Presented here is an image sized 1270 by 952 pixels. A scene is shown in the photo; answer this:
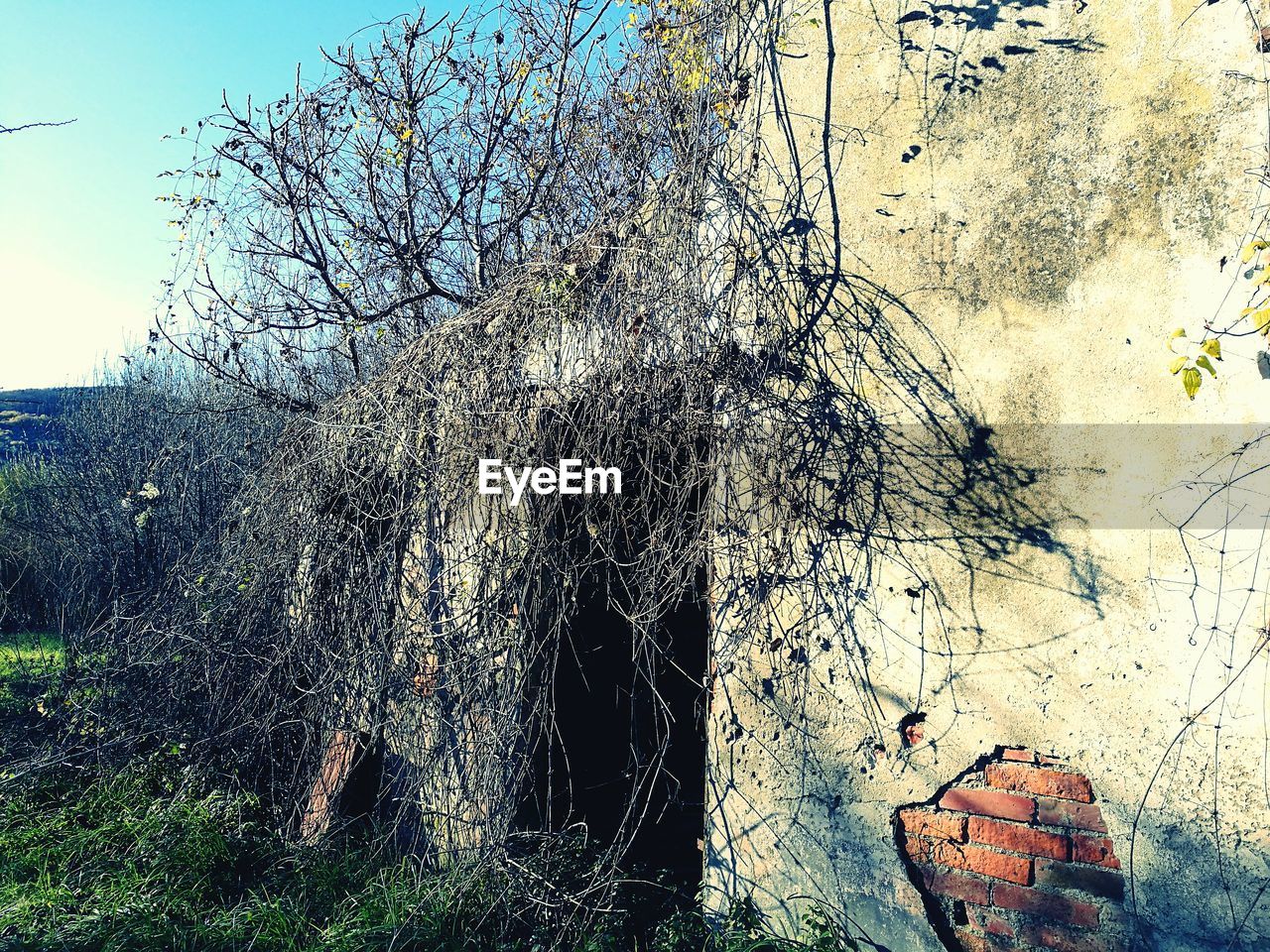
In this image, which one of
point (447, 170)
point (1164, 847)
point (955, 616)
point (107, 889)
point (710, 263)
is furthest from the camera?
point (447, 170)

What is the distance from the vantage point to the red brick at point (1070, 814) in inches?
92.8

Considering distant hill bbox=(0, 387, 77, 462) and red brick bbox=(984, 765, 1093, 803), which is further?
distant hill bbox=(0, 387, 77, 462)

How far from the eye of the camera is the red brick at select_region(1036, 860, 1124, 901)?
230 cm

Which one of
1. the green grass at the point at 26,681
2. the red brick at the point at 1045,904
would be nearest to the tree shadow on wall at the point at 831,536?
the red brick at the point at 1045,904

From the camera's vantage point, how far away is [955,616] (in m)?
2.61

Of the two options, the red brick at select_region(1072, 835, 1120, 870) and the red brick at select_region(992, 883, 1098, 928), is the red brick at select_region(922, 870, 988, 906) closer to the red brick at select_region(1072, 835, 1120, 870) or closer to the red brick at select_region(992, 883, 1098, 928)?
the red brick at select_region(992, 883, 1098, 928)

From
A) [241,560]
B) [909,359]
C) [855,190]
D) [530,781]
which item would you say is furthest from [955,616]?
[241,560]

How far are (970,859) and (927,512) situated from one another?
112cm

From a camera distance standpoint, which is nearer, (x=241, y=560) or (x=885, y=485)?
(x=885, y=485)

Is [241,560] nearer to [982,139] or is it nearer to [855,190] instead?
[855,190]

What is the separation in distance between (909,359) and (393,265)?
3588 millimetres

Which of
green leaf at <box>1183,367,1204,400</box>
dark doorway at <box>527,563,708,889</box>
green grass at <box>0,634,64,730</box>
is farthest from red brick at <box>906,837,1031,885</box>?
green grass at <box>0,634,64,730</box>
